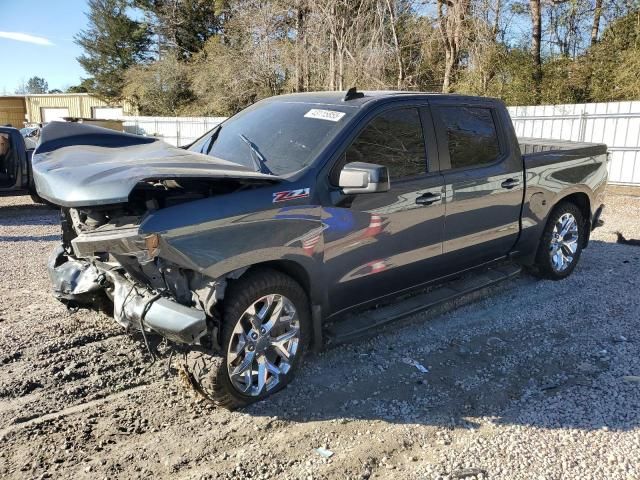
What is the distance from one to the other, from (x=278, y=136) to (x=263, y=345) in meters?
1.64

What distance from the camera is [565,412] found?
351cm

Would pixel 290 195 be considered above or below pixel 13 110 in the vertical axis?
below

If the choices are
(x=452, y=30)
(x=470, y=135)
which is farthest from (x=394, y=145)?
(x=452, y=30)

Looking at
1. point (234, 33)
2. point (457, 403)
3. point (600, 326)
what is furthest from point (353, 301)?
point (234, 33)

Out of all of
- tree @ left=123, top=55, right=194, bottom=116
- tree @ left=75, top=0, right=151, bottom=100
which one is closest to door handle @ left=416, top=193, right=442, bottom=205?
tree @ left=123, top=55, right=194, bottom=116

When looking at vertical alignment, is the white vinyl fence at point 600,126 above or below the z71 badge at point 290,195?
above

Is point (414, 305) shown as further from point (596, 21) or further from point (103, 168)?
point (596, 21)

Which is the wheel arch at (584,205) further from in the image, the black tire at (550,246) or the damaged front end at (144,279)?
the damaged front end at (144,279)

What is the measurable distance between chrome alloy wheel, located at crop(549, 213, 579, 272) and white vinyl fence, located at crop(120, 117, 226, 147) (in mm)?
18659

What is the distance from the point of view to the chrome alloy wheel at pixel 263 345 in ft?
11.1

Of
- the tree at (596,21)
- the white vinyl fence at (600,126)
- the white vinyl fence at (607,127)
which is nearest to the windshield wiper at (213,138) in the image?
the white vinyl fence at (600,126)

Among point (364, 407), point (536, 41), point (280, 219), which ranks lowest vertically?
point (364, 407)

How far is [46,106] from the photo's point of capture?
1804 inches

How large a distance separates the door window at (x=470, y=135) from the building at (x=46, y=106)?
42.1 meters
